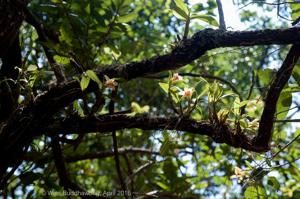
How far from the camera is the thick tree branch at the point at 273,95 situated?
0.98 m

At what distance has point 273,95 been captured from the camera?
102 centimetres

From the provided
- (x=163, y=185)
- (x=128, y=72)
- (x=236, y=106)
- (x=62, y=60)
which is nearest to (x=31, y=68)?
(x=62, y=60)

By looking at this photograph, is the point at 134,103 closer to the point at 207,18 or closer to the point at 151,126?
the point at 151,126

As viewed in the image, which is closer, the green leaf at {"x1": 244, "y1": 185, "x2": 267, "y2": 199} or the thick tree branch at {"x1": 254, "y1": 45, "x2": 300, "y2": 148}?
the thick tree branch at {"x1": 254, "y1": 45, "x2": 300, "y2": 148}

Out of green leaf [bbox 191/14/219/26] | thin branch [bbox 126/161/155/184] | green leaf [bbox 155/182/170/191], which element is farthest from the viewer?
green leaf [bbox 155/182/170/191]

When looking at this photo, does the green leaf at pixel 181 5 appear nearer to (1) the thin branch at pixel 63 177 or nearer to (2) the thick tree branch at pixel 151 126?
(2) the thick tree branch at pixel 151 126

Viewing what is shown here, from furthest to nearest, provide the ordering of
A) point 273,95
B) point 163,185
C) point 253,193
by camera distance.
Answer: point 163,185
point 253,193
point 273,95

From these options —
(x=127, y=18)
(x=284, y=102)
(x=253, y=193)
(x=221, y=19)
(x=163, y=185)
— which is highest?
(x=127, y=18)

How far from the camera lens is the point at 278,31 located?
0.98 meters

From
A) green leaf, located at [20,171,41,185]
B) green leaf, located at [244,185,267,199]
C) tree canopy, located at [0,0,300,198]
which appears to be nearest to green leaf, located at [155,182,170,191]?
tree canopy, located at [0,0,300,198]

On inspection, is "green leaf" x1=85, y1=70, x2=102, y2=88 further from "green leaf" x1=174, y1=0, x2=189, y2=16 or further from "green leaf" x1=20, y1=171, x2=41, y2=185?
"green leaf" x1=20, y1=171, x2=41, y2=185

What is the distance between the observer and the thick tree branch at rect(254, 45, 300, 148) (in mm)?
983

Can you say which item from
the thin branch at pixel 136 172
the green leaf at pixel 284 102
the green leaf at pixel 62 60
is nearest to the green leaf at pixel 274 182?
the green leaf at pixel 284 102

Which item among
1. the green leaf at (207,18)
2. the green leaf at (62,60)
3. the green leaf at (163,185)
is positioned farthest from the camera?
the green leaf at (163,185)
